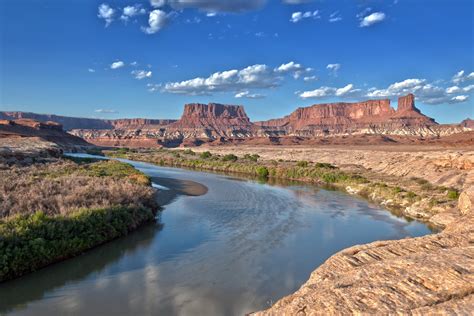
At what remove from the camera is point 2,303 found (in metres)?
10.1

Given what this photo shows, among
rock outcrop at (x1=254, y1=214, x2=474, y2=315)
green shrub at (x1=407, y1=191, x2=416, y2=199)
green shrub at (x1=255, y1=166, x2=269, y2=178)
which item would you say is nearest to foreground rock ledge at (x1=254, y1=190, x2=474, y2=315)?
rock outcrop at (x1=254, y1=214, x2=474, y2=315)

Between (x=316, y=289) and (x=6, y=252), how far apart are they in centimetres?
949

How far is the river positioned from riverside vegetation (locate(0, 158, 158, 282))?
45cm

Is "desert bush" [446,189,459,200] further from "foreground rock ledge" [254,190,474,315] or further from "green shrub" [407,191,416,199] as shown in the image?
"foreground rock ledge" [254,190,474,315]

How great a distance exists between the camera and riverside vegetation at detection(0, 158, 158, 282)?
1185 centimetres

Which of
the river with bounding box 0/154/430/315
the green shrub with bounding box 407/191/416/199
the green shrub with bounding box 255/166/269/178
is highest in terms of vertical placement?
the green shrub with bounding box 407/191/416/199

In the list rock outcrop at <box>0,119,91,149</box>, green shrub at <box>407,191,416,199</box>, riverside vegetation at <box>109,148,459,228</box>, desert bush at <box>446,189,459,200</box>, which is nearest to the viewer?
riverside vegetation at <box>109,148,459,228</box>

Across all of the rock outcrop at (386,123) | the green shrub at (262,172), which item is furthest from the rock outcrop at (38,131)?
the rock outcrop at (386,123)

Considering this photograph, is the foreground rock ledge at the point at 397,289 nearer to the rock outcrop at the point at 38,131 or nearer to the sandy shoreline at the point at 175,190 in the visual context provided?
the sandy shoreline at the point at 175,190

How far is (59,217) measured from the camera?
14039 mm

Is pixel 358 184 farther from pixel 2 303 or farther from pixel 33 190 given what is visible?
pixel 2 303

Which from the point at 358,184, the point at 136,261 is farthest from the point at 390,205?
the point at 136,261

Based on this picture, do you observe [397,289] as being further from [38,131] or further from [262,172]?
[38,131]

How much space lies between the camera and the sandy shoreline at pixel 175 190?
27.1 m
